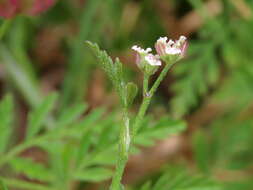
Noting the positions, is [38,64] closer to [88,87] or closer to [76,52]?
[88,87]

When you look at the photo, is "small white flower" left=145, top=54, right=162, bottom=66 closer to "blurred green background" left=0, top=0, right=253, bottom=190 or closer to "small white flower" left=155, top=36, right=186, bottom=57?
"small white flower" left=155, top=36, right=186, bottom=57

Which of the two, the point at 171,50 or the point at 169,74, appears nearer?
the point at 171,50

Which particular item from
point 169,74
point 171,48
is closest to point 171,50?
point 171,48

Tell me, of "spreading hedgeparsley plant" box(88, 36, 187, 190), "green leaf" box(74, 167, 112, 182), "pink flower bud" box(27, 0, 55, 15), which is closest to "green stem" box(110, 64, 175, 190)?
"spreading hedgeparsley plant" box(88, 36, 187, 190)

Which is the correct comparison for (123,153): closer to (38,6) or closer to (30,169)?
(30,169)

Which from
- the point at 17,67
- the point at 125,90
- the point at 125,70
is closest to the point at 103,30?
the point at 125,70

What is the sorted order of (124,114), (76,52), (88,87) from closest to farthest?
(124,114) < (76,52) < (88,87)

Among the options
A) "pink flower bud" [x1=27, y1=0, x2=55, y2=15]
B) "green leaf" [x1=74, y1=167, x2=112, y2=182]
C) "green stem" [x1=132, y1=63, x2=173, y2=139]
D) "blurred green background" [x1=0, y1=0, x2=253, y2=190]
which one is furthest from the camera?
"blurred green background" [x1=0, y1=0, x2=253, y2=190]
